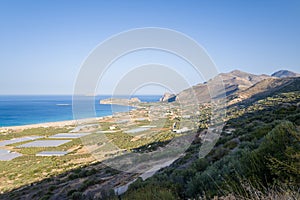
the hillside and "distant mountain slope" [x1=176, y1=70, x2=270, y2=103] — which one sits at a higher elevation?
"distant mountain slope" [x1=176, y1=70, x2=270, y2=103]

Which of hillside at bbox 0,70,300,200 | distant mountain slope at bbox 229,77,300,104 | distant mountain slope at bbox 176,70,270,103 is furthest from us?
distant mountain slope at bbox 229,77,300,104

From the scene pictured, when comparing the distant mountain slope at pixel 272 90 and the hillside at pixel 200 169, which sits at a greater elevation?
the distant mountain slope at pixel 272 90

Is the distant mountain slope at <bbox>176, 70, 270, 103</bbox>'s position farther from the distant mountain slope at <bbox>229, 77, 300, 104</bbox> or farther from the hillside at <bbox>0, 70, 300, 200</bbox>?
the distant mountain slope at <bbox>229, 77, 300, 104</bbox>

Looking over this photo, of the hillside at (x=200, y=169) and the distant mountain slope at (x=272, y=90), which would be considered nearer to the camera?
the hillside at (x=200, y=169)

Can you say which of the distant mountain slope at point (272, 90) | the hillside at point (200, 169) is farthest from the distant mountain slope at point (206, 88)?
the distant mountain slope at point (272, 90)

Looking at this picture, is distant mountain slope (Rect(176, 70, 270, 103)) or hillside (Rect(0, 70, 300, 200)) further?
distant mountain slope (Rect(176, 70, 270, 103))

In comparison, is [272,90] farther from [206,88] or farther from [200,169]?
[200,169]

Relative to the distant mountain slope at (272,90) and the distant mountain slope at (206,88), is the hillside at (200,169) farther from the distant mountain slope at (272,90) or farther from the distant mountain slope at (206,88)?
the distant mountain slope at (272,90)

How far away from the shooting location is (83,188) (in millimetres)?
9758

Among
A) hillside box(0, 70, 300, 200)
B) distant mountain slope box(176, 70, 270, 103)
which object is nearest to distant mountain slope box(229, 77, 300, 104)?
distant mountain slope box(176, 70, 270, 103)

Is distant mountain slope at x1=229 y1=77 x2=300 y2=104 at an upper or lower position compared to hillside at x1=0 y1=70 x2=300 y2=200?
upper

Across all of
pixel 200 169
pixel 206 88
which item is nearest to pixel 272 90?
pixel 206 88

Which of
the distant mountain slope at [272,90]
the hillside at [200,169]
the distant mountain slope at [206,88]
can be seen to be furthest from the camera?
the distant mountain slope at [272,90]

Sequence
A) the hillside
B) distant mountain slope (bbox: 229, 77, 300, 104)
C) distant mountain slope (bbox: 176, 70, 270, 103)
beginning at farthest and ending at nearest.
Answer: distant mountain slope (bbox: 229, 77, 300, 104) → distant mountain slope (bbox: 176, 70, 270, 103) → the hillside
